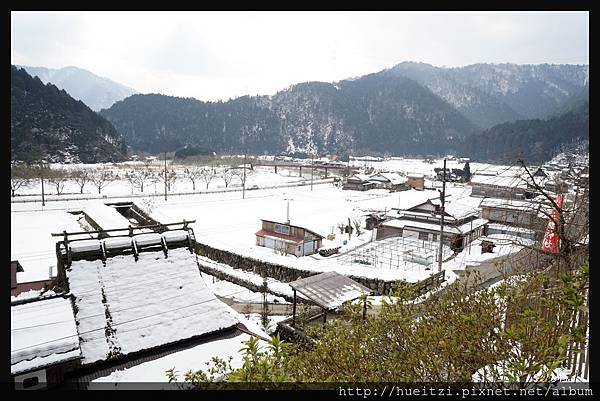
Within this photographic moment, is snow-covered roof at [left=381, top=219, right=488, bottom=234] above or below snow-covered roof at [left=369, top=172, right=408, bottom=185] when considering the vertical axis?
below

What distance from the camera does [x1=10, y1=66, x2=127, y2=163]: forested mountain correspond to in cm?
5978

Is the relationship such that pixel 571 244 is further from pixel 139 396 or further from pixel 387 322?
pixel 139 396

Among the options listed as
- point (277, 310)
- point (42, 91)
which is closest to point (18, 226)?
point (277, 310)

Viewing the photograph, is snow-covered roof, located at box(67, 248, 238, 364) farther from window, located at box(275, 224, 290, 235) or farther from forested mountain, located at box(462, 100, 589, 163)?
forested mountain, located at box(462, 100, 589, 163)

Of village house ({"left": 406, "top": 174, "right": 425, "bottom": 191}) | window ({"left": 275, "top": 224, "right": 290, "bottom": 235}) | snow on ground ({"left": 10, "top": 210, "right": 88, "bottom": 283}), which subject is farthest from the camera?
village house ({"left": 406, "top": 174, "right": 425, "bottom": 191})

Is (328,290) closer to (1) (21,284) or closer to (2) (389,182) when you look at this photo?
(1) (21,284)

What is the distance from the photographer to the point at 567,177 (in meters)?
5.61

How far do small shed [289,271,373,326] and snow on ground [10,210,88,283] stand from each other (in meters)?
11.1

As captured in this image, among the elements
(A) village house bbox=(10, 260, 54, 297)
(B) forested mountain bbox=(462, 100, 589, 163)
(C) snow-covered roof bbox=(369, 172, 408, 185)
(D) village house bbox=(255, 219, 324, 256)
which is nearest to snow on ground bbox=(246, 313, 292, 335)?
(A) village house bbox=(10, 260, 54, 297)

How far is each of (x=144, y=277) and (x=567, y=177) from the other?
8733mm

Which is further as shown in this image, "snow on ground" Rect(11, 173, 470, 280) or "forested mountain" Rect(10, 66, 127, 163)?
"forested mountain" Rect(10, 66, 127, 163)

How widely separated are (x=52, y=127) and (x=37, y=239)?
5188 centimetres

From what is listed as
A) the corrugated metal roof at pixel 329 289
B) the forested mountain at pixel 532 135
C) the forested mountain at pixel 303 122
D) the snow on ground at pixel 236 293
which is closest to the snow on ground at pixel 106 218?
the snow on ground at pixel 236 293

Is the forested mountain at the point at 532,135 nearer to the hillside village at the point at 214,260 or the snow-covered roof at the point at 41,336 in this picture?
the hillside village at the point at 214,260
